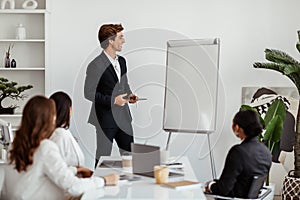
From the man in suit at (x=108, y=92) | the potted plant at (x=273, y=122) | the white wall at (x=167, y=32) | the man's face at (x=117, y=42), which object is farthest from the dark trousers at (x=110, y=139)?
the potted plant at (x=273, y=122)

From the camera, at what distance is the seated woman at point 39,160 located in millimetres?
2707

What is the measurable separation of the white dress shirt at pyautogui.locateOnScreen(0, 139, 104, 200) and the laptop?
15.5 inches

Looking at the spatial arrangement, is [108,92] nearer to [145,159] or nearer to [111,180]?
[145,159]

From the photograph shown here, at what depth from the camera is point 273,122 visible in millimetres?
4852

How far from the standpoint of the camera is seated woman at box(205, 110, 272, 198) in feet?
10.8

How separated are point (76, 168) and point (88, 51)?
Result: 102 inches

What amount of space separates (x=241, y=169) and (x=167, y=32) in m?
2.44

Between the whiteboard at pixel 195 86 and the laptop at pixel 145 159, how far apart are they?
1.70 m

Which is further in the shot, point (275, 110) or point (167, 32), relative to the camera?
point (167, 32)

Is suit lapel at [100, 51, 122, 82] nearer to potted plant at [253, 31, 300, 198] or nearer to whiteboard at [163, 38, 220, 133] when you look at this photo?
whiteboard at [163, 38, 220, 133]

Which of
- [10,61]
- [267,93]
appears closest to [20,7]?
[10,61]

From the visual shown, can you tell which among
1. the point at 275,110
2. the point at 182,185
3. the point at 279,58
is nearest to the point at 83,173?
the point at 182,185

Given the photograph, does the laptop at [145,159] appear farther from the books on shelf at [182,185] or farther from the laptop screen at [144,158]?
the books on shelf at [182,185]

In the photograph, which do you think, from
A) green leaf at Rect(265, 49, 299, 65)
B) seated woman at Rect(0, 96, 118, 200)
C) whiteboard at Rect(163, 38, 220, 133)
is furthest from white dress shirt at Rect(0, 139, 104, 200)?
green leaf at Rect(265, 49, 299, 65)
